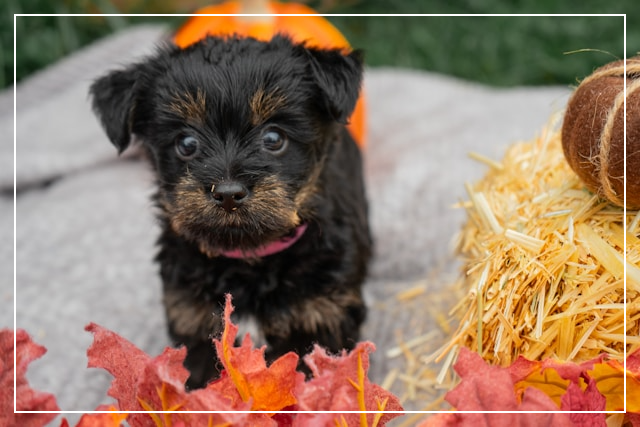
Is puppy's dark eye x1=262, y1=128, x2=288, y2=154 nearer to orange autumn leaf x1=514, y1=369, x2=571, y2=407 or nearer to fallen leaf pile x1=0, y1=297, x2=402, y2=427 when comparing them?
fallen leaf pile x1=0, y1=297, x2=402, y2=427

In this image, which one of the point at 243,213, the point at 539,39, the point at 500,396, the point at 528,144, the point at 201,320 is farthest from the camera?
the point at 539,39

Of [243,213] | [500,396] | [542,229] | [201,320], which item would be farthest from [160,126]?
[500,396]

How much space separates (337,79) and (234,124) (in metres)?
0.39

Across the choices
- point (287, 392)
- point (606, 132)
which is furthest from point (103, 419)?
point (606, 132)

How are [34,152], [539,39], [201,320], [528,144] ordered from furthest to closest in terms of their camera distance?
1. [539,39]
2. [34,152]
3. [528,144]
4. [201,320]

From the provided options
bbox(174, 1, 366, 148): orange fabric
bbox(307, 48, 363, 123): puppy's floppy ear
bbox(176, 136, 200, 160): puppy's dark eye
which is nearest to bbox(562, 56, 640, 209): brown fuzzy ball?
→ bbox(307, 48, 363, 123): puppy's floppy ear

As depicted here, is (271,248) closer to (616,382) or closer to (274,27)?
(616,382)

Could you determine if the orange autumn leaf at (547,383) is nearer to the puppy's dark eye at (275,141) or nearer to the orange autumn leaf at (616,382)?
the orange autumn leaf at (616,382)

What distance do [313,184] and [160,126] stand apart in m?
0.55

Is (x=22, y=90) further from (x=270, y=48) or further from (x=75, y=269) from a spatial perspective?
(x=270, y=48)

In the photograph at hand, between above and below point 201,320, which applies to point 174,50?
above

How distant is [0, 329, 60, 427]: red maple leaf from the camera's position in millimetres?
1495

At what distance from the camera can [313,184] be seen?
2.39 meters

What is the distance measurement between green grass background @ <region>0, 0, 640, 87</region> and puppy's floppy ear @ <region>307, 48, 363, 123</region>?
10.2 feet
